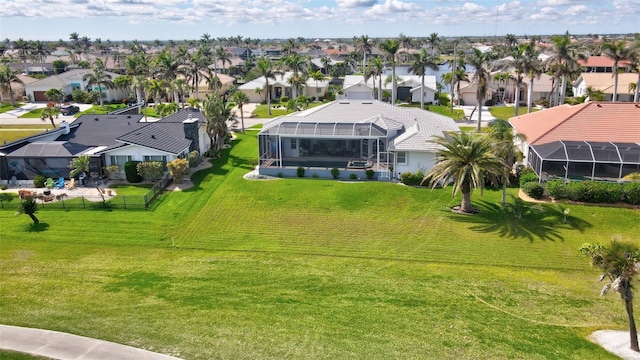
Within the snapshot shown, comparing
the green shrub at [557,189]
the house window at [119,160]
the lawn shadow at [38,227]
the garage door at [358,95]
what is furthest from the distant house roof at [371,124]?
the garage door at [358,95]

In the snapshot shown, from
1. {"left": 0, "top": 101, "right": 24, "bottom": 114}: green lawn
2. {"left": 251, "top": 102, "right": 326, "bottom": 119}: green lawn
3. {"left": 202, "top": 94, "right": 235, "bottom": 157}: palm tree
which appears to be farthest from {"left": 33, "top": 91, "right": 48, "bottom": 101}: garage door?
{"left": 202, "top": 94, "right": 235, "bottom": 157}: palm tree

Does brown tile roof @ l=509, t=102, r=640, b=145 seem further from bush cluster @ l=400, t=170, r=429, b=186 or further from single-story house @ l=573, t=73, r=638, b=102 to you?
single-story house @ l=573, t=73, r=638, b=102

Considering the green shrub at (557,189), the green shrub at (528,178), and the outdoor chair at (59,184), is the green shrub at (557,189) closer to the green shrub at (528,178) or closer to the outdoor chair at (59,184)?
the green shrub at (528,178)

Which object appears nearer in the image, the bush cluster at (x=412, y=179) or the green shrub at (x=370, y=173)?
the bush cluster at (x=412, y=179)

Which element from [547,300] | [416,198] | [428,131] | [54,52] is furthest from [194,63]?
[54,52]

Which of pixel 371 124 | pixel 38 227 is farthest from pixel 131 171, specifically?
pixel 371 124
